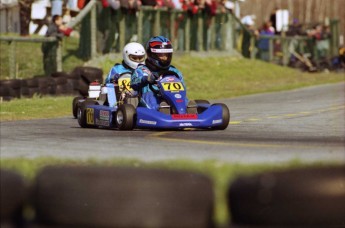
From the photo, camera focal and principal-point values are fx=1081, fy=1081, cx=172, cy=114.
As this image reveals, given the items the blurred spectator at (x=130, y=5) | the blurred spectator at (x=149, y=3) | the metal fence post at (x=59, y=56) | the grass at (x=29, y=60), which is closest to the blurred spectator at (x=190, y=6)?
the blurred spectator at (x=149, y=3)

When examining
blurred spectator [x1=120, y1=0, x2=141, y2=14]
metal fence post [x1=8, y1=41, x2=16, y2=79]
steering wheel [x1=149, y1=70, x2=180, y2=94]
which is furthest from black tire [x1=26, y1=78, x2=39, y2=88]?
steering wheel [x1=149, y1=70, x2=180, y2=94]

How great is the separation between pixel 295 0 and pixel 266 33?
1818cm

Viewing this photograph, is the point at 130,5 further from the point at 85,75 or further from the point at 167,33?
the point at 85,75

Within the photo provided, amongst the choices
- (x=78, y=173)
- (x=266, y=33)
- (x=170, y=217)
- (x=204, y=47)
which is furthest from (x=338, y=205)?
(x=266, y=33)

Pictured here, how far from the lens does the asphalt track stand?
9320 millimetres

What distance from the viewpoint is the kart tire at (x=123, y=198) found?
473 cm

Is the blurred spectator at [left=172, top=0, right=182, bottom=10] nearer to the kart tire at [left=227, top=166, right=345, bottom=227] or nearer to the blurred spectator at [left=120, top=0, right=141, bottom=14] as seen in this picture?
the blurred spectator at [left=120, top=0, right=141, bottom=14]

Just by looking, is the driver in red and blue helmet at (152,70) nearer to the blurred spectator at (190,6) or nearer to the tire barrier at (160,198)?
the tire barrier at (160,198)

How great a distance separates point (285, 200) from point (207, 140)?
6.14m

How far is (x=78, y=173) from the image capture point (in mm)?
4895

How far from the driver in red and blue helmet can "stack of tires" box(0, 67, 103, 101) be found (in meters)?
5.56

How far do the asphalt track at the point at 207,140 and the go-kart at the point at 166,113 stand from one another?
0.38 ft

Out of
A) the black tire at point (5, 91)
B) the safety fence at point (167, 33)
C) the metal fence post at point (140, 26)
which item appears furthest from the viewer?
the metal fence post at point (140, 26)

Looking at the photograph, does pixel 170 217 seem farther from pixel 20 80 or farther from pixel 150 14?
A: pixel 150 14
